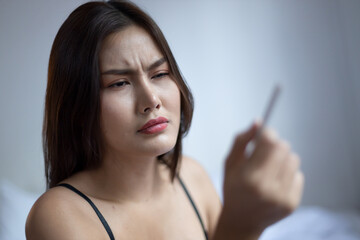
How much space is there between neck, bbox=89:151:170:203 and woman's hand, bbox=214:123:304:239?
1.41ft

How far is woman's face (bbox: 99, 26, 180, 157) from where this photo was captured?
30.4 inches

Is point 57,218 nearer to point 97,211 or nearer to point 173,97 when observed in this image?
point 97,211

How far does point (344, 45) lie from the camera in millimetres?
1989

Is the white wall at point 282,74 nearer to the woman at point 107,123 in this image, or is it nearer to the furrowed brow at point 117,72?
the woman at point 107,123

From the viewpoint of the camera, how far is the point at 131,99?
78 cm

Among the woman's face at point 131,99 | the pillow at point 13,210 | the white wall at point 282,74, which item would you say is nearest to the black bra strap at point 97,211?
the woman's face at point 131,99

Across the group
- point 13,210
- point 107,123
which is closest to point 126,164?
point 107,123

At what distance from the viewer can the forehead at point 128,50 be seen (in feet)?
2.53

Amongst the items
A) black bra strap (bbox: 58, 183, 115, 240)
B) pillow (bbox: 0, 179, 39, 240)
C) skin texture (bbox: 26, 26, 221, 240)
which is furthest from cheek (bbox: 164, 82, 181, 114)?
pillow (bbox: 0, 179, 39, 240)

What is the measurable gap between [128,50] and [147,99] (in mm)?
114

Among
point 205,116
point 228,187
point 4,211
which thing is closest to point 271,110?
point 228,187

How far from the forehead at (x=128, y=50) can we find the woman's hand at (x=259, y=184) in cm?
36

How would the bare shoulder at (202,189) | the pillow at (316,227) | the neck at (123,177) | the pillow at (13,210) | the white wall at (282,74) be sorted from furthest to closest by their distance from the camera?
1. the white wall at (282,74)
2. the pillow at (316,227)
3. the pillow at (13,210)
4. the bare shoulder at (202,189)
5. the neck at (123,177)

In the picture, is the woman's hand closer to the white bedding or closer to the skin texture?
the skin texture
